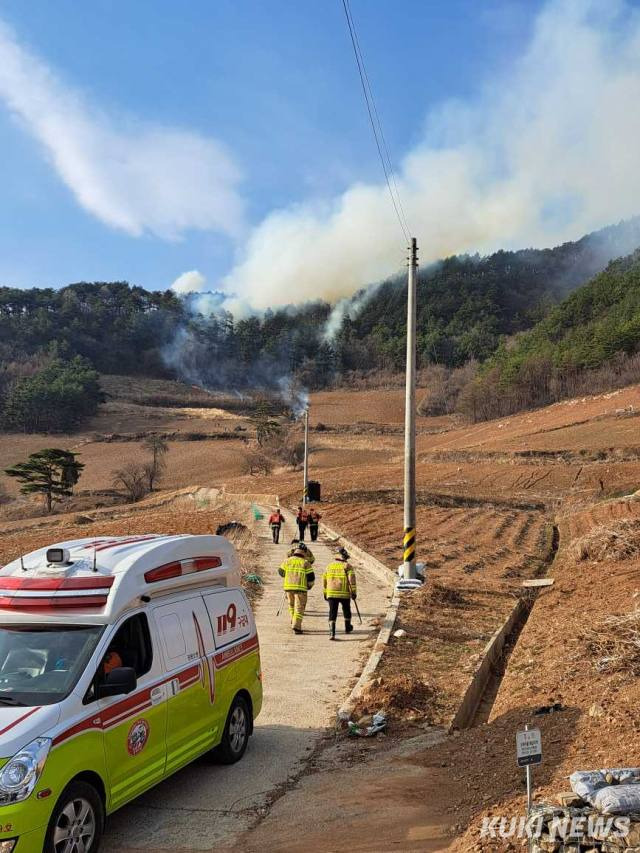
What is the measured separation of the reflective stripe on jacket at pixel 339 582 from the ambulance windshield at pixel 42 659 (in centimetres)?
762

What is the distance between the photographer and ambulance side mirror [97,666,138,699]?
18.7 ft

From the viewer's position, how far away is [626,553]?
17891mm

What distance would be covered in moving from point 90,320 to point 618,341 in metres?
134

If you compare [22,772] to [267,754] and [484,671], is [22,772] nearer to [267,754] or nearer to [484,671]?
[267,754]

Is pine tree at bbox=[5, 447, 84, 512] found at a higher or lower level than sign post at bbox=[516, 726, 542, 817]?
higher

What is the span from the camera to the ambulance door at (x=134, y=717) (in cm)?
573

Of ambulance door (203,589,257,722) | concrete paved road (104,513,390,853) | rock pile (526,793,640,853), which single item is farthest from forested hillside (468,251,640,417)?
rock pile (526,793,640,853)

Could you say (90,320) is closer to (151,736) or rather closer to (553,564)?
(553,564)

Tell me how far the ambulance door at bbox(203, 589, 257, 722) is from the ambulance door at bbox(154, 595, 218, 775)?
0.15 m

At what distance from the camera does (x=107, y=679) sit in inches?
227

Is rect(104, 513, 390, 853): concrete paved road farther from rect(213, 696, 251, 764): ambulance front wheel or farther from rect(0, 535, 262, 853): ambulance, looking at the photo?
rect(0, 535, 262, 853): ambulance

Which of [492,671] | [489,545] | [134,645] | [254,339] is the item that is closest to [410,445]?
[492,671]

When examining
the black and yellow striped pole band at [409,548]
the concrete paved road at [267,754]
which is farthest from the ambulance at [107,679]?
the black and yellow striped pole band at [409,548]

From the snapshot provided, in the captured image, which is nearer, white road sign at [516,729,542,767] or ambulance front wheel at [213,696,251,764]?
white road sign at [516,729,542,767]
